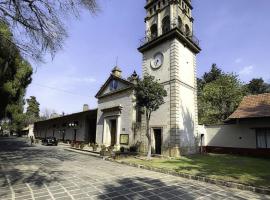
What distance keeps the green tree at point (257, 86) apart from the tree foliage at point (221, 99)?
1140cm

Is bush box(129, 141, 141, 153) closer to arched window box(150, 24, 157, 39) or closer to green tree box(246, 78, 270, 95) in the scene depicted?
arched window box(150, 24, 157, 39)

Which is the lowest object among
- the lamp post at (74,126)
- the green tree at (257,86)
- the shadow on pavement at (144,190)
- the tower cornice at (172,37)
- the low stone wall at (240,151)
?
the shadow on pavement at (144,190)

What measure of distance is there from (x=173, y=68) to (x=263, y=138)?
33.1ft

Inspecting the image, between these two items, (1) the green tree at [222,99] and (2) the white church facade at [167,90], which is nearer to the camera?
(2) the white church facade at [167,90]

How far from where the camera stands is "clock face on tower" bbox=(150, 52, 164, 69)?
20645 millimetres

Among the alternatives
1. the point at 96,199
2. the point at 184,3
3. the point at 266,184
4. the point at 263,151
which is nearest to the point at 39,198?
the point at 96,199

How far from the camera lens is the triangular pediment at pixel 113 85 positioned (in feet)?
77.0

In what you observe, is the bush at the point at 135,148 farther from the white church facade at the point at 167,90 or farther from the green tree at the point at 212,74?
the green tree at the point at 212,74

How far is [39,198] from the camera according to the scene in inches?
254

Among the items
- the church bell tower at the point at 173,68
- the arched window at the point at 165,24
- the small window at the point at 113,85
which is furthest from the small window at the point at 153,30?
the small window at the point at 113,85

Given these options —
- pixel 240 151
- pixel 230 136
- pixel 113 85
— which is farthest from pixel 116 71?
pixel 240 151

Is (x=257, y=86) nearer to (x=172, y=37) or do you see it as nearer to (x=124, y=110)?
(x=172, y=37)

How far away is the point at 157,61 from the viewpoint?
2103 centimetres

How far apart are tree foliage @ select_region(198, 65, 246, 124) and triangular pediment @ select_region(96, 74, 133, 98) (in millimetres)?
17533
